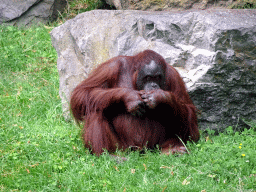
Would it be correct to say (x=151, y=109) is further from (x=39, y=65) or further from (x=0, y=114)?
(x=39, y=65)

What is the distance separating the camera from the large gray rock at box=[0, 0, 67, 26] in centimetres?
752

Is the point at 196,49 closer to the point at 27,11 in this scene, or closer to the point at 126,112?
the point at 126,112

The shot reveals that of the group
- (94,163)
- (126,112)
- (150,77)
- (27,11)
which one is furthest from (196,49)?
(27,11)

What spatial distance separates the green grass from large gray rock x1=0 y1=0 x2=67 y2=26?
3.08 m

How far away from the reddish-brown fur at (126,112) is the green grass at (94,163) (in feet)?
0.59

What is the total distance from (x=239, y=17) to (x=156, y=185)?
2.39m

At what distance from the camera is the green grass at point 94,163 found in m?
3.15

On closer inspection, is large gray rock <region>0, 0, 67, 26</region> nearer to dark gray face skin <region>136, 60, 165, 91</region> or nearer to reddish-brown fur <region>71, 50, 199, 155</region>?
reddish-brown fur <region>71, 50, 199, 155</region>

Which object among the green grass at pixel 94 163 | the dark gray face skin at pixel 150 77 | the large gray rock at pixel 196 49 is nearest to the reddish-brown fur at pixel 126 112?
the dark gray face skin at pixel 150 77

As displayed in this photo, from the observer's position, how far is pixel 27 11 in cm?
769

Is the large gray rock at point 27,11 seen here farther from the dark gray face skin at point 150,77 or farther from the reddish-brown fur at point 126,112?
the dark gray face skin at point 150,77

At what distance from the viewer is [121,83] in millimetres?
3939

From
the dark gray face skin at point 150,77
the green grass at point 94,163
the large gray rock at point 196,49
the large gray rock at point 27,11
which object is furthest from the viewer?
the large gray rock at point 27,11

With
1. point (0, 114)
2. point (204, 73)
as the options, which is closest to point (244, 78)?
point (204, 73)
